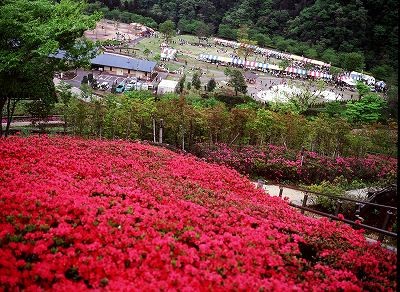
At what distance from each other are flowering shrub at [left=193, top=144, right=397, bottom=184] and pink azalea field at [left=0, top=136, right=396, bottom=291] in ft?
45.0

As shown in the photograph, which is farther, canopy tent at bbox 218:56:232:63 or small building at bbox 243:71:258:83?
canopy tent at bbox 218:56:232:63

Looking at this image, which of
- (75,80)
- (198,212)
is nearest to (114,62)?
(75,80)

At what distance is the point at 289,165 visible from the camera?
2531 cm

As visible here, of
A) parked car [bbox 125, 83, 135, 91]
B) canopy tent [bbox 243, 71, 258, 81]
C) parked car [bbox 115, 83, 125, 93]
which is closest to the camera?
parked car [bbox 115, 83, 125, 93]

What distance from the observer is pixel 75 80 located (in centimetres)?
5950

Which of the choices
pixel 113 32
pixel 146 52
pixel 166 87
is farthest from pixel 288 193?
pixel 113 32

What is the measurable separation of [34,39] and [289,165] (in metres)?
17.0

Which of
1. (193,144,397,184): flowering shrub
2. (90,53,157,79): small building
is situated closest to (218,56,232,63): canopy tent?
(90,53,157,79): small building

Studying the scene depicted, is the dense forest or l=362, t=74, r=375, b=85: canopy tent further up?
the dense forest

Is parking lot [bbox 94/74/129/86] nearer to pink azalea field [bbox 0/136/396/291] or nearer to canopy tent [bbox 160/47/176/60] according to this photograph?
canopy tent [bbox 160/47/176/60]

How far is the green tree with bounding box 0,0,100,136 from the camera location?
15.1 m

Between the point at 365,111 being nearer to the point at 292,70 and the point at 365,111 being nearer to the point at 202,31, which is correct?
the point at 292,70

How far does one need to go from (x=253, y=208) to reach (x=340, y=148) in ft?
75.9

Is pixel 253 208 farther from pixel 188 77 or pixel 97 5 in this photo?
pixel 97 5
